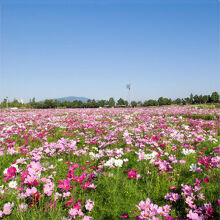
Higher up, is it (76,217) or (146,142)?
(146,142)

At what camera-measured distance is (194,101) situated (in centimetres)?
8362

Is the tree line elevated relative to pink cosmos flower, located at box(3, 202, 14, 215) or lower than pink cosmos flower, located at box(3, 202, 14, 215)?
elevated

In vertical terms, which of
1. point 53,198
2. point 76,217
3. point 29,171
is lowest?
point 76,217

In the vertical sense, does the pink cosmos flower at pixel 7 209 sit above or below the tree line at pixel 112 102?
below

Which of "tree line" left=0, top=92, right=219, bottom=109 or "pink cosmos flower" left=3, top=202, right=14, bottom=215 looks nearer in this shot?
"pink cosmos flower" left=3, top=202, right=14, bottom=215

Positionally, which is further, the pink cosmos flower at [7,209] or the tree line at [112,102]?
the tree line at [112,102]

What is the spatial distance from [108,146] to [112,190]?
239cm

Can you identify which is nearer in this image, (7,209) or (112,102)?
(7,209)

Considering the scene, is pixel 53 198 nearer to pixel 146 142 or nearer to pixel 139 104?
pixel 146 142

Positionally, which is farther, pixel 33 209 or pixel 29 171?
pixel 29 171

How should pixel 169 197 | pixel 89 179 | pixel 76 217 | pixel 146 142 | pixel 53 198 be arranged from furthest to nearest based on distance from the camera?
1. pixel 146 142
2. pixel 89 179
3. pixel 169 197
4. pixel 53 198
5. pixel 76 217

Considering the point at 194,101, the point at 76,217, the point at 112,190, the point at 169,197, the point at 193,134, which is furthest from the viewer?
the point at 194,101

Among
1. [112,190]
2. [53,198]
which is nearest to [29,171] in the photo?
[53,198]

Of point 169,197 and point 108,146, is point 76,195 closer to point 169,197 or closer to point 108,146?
point 169,197
